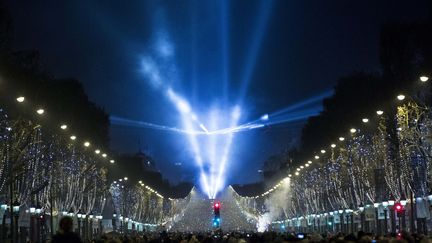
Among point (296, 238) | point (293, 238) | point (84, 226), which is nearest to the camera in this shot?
point (293, 238)

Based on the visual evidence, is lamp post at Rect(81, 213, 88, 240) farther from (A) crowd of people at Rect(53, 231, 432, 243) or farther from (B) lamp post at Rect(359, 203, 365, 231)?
(A) crowd of people at Rect(53, 231, 432, 243)

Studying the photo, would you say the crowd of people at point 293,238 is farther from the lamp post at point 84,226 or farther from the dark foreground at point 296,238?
the lamp post at point 84,226

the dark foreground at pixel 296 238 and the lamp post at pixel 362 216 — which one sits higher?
the lamp post at pixel 362 216

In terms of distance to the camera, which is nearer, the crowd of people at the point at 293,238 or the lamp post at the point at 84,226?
the crowd of people at the point at 293,238

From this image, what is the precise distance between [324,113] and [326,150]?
6099 mm

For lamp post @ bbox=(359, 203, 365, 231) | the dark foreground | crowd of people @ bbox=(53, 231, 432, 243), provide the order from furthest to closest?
lamp post @ bbox=(359, 203, 365, 231) < the dark foreground < crowd of people @ bbox=(53, 231, 432, 243)

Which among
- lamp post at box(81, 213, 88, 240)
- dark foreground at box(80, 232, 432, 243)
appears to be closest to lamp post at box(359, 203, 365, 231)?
lamp post at box(81, 213, 88, 240)

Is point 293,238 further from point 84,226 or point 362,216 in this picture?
point 84,226

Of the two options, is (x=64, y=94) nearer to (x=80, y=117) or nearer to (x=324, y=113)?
(x=80, y=117)

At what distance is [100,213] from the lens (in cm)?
10756

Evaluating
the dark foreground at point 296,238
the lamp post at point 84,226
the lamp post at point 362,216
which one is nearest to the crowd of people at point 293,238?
the dark foreground at point 296,238

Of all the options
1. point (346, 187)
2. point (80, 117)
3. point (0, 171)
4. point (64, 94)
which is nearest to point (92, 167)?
point (80, 117)

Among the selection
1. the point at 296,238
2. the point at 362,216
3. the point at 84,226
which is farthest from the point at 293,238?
the point at 84,226

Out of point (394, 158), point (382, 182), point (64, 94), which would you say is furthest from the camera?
point (64, 94)
